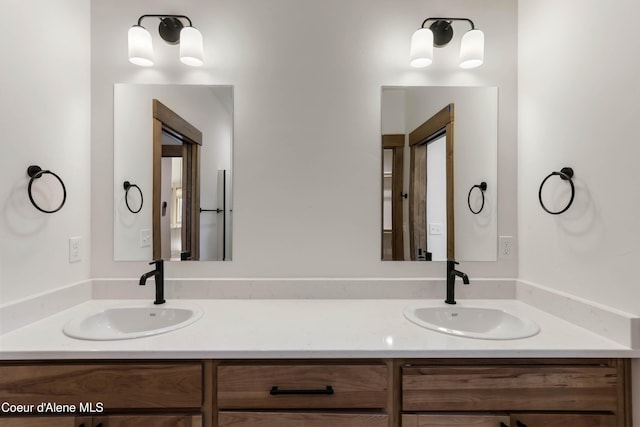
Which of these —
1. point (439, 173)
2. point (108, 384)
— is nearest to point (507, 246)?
point (439, 173)

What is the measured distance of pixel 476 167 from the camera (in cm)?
151

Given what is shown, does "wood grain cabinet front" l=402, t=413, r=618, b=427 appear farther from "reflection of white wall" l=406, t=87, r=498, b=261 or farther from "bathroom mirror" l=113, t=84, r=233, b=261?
"bathroom mirror" l=113, t=84, r=233, b=261

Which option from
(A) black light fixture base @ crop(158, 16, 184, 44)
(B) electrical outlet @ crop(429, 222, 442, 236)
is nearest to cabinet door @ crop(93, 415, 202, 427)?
(B) electrical outlet @ crop(429, 222, 442, 236)

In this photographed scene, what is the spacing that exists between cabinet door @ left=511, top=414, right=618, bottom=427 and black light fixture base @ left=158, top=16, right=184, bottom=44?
7.06 feet

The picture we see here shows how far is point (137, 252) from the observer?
1479 mm

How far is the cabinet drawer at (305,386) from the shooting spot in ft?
3.09

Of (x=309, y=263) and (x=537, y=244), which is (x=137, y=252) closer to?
(x=309, y=263)

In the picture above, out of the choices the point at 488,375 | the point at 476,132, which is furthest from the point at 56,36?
the point at 488,375

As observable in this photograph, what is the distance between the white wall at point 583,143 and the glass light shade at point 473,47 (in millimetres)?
248

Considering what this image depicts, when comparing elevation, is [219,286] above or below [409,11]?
below

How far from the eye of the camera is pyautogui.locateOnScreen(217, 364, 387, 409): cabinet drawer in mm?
943

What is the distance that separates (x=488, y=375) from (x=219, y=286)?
1212 mm

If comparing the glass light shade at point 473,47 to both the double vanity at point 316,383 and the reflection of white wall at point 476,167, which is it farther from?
the double vanity at point 316,383

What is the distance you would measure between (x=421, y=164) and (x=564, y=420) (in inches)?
44.4
